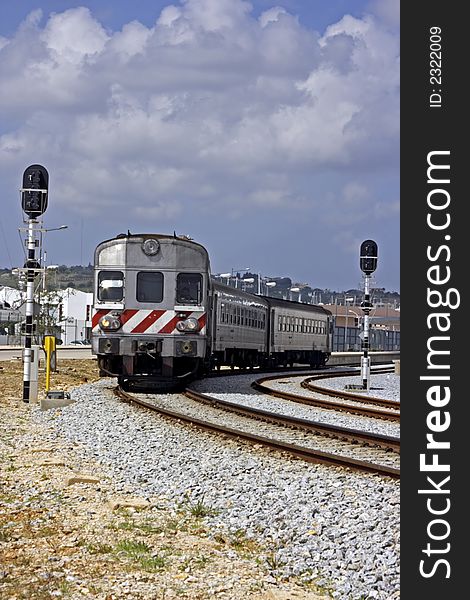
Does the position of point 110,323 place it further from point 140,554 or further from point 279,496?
point 140,554

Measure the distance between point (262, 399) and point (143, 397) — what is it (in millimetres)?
2683

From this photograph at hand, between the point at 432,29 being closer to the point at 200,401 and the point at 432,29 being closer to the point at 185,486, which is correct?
the point at 185,486

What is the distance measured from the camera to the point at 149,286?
1911 cm

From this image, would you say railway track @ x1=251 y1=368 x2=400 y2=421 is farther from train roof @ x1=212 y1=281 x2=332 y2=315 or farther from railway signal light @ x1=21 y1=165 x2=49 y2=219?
railway signal light @ x1=21 y1=165 x2=49 y2=219

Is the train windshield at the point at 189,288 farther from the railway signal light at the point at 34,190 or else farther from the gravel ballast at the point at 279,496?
the gravel ballast at the point at 279,496

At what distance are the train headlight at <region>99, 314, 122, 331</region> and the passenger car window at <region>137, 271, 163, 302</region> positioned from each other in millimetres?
677

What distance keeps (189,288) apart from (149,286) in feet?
2.81

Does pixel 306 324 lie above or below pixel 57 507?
above

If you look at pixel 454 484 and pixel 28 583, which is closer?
pixel 454 484

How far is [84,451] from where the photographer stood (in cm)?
1081

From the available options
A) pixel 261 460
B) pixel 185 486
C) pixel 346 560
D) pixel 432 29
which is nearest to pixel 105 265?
pixel 261 460

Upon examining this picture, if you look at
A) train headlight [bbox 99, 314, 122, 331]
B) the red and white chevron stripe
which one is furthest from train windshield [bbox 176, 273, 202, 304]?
train headlight [bbox 99, 314, 122, 331]

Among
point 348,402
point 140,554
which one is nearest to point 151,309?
point 348,402

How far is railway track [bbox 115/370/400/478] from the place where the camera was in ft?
31.0
